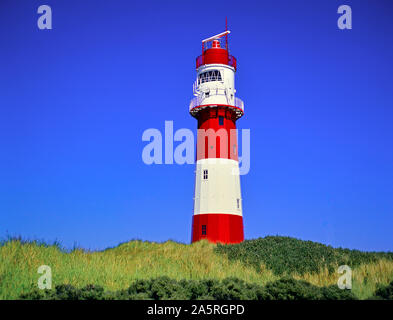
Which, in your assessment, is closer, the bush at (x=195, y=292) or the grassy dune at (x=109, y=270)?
the bush at (x=195, y=292)

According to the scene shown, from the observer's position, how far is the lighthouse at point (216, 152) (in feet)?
97.0

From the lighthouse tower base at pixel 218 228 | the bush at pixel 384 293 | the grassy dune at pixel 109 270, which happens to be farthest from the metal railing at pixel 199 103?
the bush at pixel 384 293

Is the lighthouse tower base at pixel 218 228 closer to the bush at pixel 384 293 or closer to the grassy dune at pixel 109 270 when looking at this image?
the grassy dune at pixel 109 270

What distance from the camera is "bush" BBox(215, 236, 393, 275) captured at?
21656mm

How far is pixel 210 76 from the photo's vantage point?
31.7 metres

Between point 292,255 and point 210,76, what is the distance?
14.2 metres

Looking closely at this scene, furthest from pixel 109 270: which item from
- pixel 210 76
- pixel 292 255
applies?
pixel 210 76

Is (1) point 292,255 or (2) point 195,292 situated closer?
(2) point 195,292

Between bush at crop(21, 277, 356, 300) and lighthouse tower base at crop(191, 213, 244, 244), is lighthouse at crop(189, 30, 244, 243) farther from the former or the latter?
bush at crop(21, 277, 356, 300)

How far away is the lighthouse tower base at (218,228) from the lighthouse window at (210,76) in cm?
961

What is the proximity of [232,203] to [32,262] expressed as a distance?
16.7 metres

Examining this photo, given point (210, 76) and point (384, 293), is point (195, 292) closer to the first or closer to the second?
point (384, 293)
